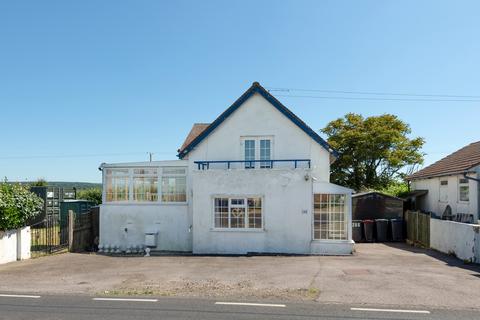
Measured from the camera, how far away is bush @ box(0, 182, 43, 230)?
14922 millimetres

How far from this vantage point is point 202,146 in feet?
64.1

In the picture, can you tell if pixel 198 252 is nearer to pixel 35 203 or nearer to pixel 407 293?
pixel 35 203

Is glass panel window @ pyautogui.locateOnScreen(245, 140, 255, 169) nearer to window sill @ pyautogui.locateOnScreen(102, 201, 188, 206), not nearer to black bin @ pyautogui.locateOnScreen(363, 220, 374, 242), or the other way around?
window sill @ pyautogui.locateOnScreen(102, 201, 188, 206)

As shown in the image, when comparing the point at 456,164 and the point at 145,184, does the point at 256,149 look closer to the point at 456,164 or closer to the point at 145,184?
the point at 145,184

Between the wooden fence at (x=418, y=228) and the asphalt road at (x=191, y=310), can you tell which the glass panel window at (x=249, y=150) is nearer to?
the wooden fence at (x=418, y=228)

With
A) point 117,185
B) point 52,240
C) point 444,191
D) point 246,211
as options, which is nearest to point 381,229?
point 444,191

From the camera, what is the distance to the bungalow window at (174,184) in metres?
19.1

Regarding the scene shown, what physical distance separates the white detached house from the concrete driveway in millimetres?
1285

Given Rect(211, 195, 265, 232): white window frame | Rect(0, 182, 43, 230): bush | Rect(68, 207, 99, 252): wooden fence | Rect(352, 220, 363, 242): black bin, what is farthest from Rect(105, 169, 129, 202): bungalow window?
Rect(352, 220, 363, 242): black bin

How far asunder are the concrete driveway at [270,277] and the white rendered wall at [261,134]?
16.3 ft

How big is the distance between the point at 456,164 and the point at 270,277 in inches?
580

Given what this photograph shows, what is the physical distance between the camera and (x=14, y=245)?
15812 mm

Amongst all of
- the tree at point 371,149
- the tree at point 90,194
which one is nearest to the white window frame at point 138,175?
the tree at point 90,194

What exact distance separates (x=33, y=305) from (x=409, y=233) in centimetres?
1807
